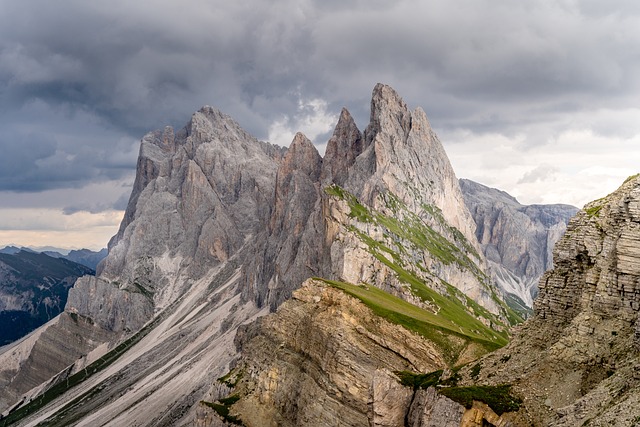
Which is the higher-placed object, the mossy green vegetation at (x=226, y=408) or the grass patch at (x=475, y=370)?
the grass patch at (x=475, y=370)

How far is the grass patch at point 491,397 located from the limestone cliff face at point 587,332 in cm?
87

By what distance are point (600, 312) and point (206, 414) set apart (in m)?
90.2

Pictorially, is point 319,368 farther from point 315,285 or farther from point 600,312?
point 600,312

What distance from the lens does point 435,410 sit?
4762cm

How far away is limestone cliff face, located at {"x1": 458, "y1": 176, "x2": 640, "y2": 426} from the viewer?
35094 millimetres

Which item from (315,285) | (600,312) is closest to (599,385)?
(600,312)

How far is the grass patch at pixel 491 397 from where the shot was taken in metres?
41.8

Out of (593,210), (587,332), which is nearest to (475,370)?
(587,332)

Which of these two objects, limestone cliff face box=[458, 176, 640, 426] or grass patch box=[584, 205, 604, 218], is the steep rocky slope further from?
grass patch box=[584, 205, 604, 218]

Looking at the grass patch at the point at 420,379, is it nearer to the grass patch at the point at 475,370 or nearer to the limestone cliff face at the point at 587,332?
the grass patch at the point at 475,370

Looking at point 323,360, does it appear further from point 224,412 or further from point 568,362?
point 568,362

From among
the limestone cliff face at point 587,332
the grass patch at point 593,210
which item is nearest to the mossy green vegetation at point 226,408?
the limestone cliff face at point 587,332

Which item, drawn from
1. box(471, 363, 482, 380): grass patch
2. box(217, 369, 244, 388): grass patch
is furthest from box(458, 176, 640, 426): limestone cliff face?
box(217, 369, 244, 388): grass patch

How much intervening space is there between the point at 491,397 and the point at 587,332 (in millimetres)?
8879
